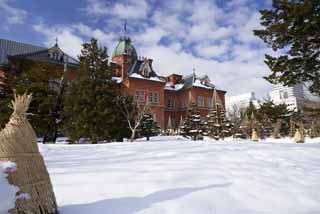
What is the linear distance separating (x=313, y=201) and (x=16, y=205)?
286 centimetres

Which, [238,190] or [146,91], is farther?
[146,91]

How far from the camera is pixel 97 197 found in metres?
2.41

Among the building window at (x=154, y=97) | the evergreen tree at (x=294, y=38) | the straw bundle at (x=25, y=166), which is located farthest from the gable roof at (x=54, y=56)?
the straw bundle at (x=25, y=166)

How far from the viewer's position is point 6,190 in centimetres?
166

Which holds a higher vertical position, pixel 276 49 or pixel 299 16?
pixel 299 16

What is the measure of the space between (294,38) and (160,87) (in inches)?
1012

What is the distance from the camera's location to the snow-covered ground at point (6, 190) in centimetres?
161

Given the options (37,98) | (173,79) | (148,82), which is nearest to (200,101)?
(173,79)

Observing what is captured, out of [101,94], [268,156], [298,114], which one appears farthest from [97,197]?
[298,114]

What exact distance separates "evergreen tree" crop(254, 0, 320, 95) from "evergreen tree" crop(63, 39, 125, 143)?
9.53m

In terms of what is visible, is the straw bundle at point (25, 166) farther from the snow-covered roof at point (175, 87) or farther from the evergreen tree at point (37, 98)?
the snow-covered roof at point (175, 87)

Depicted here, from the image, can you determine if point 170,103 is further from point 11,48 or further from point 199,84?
point 11,48

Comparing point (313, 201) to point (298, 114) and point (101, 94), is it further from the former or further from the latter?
point (298, 114)

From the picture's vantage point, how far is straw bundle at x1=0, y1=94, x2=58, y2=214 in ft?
5.72
